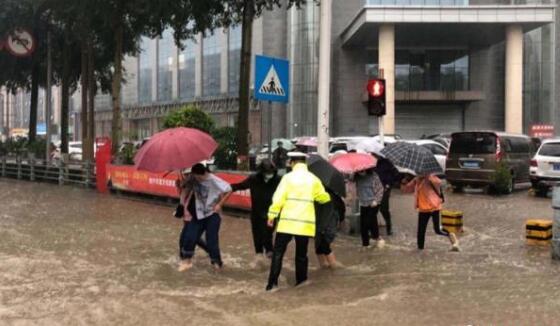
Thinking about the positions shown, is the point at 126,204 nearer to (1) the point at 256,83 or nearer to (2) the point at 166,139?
(1) the point at 256,83

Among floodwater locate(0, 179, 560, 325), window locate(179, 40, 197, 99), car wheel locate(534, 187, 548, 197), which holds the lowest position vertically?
floodwater locate(0, 179, 560, 325)

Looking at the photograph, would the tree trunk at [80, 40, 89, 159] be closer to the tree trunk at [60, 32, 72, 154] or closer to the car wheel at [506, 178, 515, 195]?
the tree trunk at [60, 32, 72, 154]

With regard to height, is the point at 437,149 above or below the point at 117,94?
below

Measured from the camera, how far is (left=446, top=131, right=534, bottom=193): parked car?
1850 centimetres

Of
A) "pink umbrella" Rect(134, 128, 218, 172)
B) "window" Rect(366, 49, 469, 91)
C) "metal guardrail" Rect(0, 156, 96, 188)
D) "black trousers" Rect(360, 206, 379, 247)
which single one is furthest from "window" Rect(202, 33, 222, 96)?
"pink umbrella" Rect(134, 128, 218, 172)

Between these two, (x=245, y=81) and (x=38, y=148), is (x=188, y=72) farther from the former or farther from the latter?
(x=245, y=81)

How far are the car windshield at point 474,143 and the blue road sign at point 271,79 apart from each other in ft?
29.1

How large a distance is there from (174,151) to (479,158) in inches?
490

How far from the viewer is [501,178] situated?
18.3 m

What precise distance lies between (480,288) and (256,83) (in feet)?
16.7

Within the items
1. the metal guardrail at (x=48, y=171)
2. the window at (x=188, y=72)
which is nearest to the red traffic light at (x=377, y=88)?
the metal guardrail at (x=48, y=171)

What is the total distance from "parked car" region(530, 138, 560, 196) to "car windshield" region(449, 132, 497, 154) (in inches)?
54.1

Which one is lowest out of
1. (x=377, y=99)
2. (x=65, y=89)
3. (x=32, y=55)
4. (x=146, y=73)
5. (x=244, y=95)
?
(x=377, y=99)

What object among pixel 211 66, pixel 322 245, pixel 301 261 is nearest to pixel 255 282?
pixel 301 261
